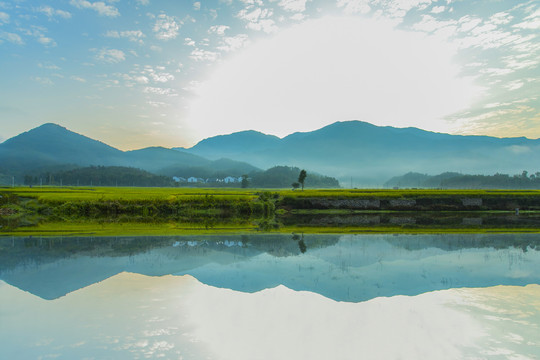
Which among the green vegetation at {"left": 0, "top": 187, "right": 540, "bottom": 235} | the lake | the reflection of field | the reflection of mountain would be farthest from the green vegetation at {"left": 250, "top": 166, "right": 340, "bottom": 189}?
the reflection of field

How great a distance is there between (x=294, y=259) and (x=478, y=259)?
8158 mm

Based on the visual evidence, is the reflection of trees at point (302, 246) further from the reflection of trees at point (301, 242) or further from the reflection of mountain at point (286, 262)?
the reflection of mountain at point (286, 262)

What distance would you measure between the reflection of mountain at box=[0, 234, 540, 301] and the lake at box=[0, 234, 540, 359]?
96 millimetres

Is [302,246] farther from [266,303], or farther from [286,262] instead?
[266,303]

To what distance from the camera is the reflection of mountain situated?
12148 mm

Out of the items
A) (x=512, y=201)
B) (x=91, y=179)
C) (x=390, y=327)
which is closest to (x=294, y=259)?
(x=390, y=327)

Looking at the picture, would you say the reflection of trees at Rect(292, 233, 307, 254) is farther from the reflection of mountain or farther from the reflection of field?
the reflection of field

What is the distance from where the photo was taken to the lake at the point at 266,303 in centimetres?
751

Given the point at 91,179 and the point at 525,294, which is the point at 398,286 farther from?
the point at 91,179

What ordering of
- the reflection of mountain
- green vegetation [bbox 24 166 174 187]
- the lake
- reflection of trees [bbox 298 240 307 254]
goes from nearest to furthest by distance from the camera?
the lake → the reflection of mountain → reflection of trees [bbox 298 240 307 254] → green vegetation [bbox 24 166 174 187]

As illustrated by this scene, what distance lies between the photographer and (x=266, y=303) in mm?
10227

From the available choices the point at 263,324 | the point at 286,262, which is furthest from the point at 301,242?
the point at 263,324

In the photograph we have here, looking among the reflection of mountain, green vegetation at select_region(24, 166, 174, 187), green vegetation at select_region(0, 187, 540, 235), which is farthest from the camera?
green vegetation at select_region(24, 166, 174, 187)

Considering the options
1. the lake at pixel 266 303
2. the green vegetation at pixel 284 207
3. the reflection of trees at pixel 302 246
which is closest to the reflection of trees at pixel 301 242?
the reflection of trees at pixel 302 246
